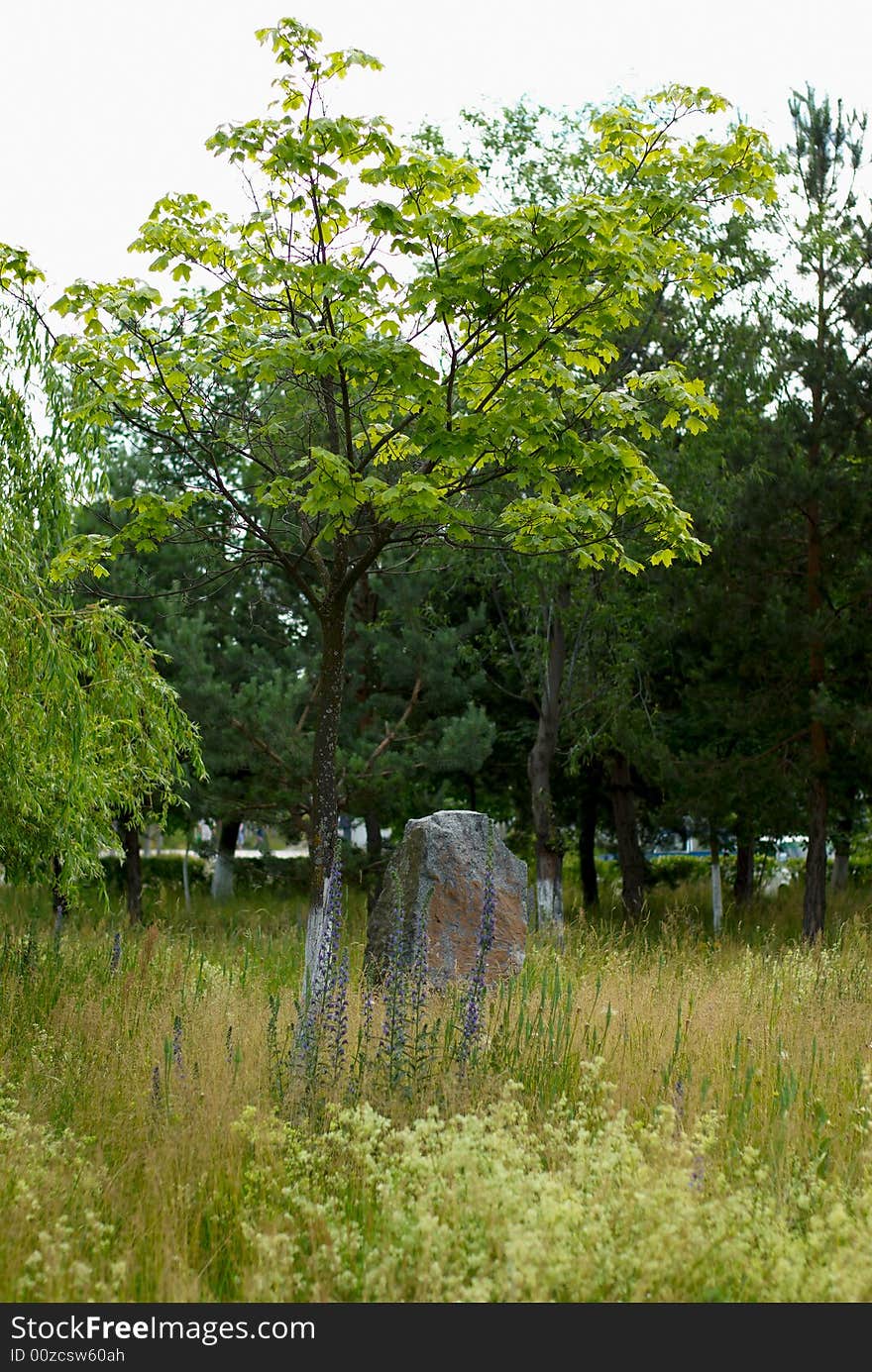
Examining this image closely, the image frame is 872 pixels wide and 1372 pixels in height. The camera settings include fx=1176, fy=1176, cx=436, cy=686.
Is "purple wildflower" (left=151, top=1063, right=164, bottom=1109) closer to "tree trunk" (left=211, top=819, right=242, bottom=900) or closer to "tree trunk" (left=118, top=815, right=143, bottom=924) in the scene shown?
"tree trunk" (left=118, top=815, right=143, bottom=924)

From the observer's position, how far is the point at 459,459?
6.50 meters

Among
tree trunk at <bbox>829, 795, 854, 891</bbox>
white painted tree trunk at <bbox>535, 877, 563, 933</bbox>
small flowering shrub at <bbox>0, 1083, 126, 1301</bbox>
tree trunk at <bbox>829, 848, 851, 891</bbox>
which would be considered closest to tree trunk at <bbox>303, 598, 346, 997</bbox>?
small flowering shrub at <bbox>0, 1083, 126, 1301</bbox>

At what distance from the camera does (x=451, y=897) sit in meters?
9.32

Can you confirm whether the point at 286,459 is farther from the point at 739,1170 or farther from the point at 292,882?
the point at 292,882

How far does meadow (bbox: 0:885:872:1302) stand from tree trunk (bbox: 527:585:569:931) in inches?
235

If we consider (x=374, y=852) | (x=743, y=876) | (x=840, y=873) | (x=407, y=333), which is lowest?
(x=840, y=873)

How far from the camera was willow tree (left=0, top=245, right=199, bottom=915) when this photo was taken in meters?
6.35

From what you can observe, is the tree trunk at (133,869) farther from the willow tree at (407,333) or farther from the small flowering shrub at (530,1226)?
the small flowering shrub at (530,1226)

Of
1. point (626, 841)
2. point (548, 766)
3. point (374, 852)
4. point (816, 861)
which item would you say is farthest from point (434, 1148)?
point (626, 841)

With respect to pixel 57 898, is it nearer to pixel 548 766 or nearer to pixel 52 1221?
pixel 548 766

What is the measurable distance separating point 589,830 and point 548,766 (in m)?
5.39

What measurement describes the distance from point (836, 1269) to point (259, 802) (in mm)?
11561

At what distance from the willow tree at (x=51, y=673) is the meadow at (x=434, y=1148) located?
51.4 inches
